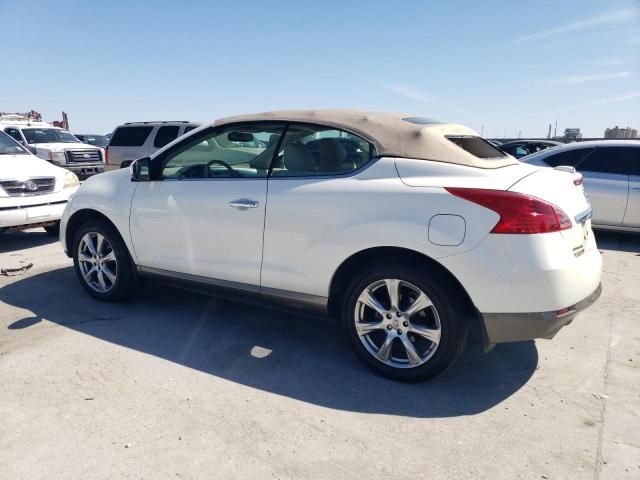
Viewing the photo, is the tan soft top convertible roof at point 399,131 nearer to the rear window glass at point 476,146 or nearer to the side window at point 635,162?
the rear window glass at point 476,146

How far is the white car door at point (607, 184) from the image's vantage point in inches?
273

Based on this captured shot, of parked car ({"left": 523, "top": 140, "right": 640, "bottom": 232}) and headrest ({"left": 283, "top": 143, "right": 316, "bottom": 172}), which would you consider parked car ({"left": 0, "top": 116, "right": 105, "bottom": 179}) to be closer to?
headrest ({"left": 283, "top": 143, "right": 316, "bottom": 172})

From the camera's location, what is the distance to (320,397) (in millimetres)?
2977

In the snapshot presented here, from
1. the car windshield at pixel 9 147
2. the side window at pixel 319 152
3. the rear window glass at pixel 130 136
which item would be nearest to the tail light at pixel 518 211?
the side window at pixel 319 152

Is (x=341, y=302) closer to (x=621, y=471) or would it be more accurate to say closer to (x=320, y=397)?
(x=320, y=397)

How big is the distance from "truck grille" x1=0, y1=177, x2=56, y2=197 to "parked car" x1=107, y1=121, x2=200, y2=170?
177 inches

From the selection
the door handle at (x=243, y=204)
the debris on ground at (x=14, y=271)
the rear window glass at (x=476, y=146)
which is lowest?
the debris on ground at (x=14, y=271)

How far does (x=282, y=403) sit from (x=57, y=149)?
12.7 meters

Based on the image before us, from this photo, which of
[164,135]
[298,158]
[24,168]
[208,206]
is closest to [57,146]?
[164,135]

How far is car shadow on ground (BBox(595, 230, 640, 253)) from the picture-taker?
6.93 metres

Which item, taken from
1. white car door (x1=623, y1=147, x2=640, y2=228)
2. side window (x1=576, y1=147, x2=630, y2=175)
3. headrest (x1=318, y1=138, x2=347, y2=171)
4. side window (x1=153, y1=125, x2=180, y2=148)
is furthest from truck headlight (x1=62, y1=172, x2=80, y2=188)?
white car door (x1=623, y1=147, x2=640, y2=228)

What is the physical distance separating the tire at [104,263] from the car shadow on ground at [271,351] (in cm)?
14

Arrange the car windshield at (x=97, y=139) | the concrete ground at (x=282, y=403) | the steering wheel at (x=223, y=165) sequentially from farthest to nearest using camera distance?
1. the car windshield at (x=97, y=139)
2. the steering wheel at (x=223, y=165)
3. the concrete ground at (x=282, y=403)

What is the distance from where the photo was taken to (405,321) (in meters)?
3.04
